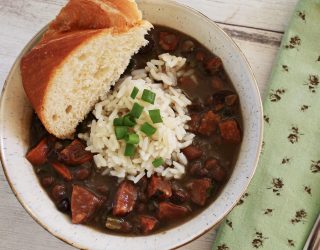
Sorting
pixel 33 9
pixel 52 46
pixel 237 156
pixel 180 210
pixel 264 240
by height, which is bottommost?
pixel 264 240

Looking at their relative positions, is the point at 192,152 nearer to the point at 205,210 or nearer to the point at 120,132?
the point at 205,210

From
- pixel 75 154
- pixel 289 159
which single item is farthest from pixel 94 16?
pixel 289 159

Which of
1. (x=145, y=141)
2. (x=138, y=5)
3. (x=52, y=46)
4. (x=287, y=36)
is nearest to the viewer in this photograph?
(x=52, y=46)

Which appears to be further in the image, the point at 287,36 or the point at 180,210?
the point at 287,36

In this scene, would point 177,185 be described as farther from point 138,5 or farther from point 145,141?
point 138,5

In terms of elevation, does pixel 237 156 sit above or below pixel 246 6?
below

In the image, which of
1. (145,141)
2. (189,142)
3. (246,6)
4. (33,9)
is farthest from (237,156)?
(33,9)

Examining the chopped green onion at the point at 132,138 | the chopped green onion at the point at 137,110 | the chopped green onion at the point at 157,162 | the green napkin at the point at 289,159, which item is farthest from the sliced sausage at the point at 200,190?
the chopped green onion at the point at 137,110
